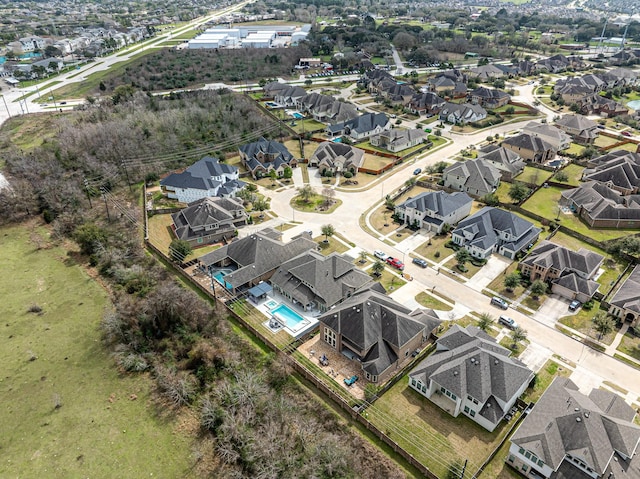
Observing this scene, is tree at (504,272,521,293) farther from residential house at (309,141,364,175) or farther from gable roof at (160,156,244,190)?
gable roof at (160,156,244,190)

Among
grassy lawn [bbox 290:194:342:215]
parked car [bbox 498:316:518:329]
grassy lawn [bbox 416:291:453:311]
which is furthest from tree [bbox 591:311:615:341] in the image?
grassy lawn [bbox 290:194:342:215]

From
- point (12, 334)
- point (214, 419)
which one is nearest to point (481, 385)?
point (214, 419)

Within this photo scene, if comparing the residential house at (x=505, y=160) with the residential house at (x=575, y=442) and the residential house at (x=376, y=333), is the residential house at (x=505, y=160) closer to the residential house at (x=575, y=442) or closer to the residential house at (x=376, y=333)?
the residential house at (x=376, y=333)

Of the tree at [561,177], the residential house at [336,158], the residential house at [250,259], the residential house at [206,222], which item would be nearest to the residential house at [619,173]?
the tree at [561,177]

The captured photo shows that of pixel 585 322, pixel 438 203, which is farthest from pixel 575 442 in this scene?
pixel 438 203

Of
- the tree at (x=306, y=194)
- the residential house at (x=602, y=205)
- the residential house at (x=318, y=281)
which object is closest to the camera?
the residential house at (x=318, y=281)

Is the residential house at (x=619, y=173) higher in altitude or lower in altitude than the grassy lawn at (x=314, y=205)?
higher

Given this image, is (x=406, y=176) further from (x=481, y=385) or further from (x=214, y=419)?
(x=214, y=419)

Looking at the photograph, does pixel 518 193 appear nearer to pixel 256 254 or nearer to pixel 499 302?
pixel 499 302
